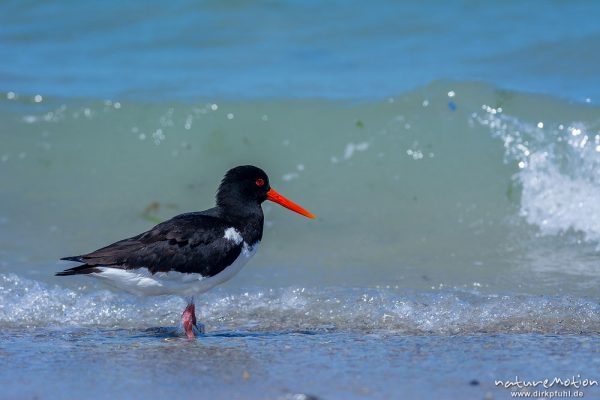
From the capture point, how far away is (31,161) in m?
9.27

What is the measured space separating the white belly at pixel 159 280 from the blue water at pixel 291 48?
4719 mm

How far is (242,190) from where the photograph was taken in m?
6.22

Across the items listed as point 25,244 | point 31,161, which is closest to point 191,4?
point 31,161

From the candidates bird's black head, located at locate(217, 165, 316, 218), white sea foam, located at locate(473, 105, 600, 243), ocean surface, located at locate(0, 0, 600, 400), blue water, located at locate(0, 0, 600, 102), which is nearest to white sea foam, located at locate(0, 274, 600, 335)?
ocean surface, located at locate(0, 0, 600, 400)

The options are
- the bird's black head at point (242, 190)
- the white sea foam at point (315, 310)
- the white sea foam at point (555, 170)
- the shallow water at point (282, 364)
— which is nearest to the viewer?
the shallow water at point (282, 364)

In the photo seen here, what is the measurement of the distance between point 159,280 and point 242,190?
2.97 feet

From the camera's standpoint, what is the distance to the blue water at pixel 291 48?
10.5 metres

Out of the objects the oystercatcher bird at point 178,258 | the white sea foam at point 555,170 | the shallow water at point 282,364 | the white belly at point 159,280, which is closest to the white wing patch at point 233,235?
the oystercatcher bird at point 178,258

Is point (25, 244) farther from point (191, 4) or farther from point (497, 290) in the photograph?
point (191, 4)

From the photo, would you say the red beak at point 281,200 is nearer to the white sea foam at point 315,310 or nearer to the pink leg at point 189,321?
the white sea foam at point 315,310

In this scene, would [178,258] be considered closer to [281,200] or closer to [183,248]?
[183,248]

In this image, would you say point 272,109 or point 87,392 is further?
point 272,109

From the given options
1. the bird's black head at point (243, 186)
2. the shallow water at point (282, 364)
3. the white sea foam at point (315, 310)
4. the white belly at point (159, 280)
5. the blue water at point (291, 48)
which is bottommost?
the shallow water at point (282, 364)

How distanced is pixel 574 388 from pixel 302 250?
11.3 feet
